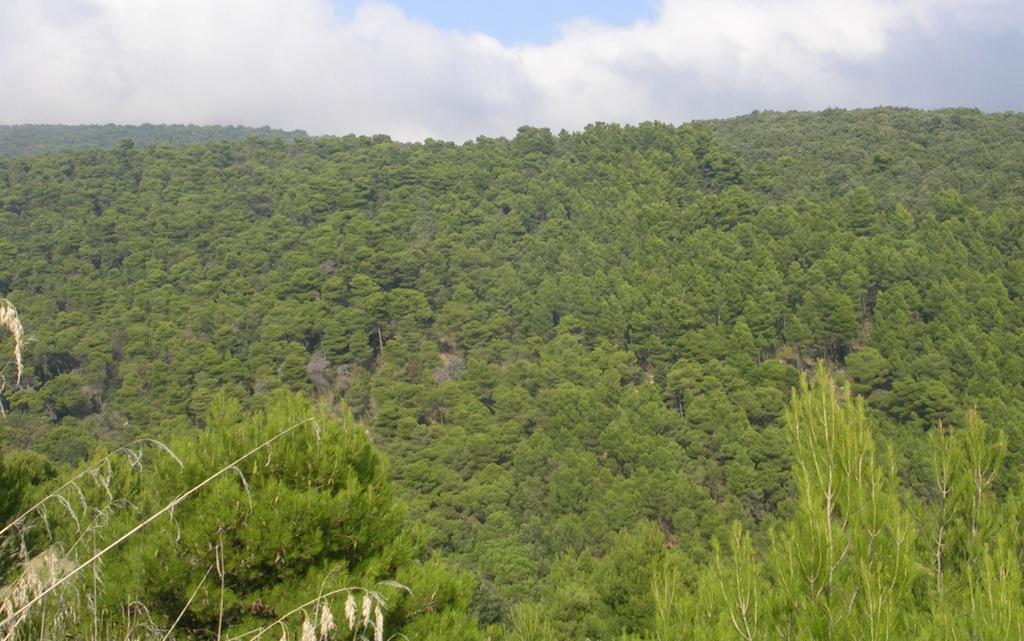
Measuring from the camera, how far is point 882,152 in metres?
42.9

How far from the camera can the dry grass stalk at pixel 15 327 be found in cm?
175

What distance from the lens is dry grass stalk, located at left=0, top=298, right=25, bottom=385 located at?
1.75 metres

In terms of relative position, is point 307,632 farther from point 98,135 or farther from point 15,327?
point 98,135

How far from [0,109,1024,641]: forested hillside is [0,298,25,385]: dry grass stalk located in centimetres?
161

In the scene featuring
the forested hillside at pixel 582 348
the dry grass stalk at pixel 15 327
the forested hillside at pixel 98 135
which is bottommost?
the forested hillside at pixel 582 348

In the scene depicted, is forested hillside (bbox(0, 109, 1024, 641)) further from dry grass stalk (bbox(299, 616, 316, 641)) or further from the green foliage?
dry grass stalk (bbox(299, 616, 316, 641))

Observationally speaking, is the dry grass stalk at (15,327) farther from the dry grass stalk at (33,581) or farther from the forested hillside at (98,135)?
the forested hillside at (98,135)

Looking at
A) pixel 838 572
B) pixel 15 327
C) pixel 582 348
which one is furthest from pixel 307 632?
pixel 582 348

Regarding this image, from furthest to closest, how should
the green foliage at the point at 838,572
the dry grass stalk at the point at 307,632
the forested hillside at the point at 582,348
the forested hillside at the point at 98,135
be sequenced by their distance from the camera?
the forested hillside at the point at 98,135, the forested hillside at the point at 582,348, the green foliage at the point at 838,572, the dry grass stalk at the point at 307,632

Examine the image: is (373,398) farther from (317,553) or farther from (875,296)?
(317,553)

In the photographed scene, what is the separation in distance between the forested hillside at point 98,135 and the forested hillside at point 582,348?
40.5m

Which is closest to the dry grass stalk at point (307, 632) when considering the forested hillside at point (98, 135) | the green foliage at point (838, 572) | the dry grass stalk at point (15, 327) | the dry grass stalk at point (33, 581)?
the dry grass stalk at point (33, 581)

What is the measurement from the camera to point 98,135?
95000 mm

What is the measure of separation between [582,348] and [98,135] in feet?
283
